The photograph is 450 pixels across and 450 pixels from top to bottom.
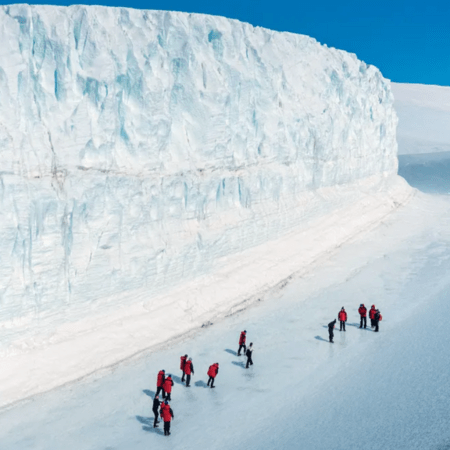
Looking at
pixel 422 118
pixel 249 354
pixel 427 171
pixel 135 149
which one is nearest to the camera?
pixel 249 354

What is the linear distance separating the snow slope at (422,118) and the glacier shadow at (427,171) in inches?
133

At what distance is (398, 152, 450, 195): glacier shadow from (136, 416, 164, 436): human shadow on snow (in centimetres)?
2661

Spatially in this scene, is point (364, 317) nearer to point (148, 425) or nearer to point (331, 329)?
point (331, 329)

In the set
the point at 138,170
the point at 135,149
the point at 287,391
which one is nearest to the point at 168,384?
the point at 287,391

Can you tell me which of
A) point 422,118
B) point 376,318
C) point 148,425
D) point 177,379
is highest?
point 422,118

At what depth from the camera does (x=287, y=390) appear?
407 inches

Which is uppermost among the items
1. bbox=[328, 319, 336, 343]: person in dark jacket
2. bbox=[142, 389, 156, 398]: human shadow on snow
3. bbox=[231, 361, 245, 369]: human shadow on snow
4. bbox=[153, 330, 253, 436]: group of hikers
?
bbox=[328, 319, 336, 343]: person in dark jacket

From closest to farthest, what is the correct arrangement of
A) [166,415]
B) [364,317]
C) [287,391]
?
1. [166,415]
2. [287,391]
3. [364,317]

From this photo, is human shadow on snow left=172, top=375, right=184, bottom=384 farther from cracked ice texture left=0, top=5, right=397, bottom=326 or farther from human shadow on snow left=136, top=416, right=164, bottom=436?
cracked ice texture left=0, top=5, right=397, bottom=326

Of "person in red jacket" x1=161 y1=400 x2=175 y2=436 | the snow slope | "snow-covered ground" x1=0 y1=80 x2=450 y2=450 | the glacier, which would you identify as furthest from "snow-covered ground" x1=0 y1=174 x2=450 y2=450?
the snow slope

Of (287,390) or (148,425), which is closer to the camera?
(148,425)

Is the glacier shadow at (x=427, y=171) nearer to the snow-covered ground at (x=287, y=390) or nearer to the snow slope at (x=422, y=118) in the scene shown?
the snow slope at (x=422, y=118)

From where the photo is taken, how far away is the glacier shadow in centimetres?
3409

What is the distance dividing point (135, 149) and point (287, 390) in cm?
700
